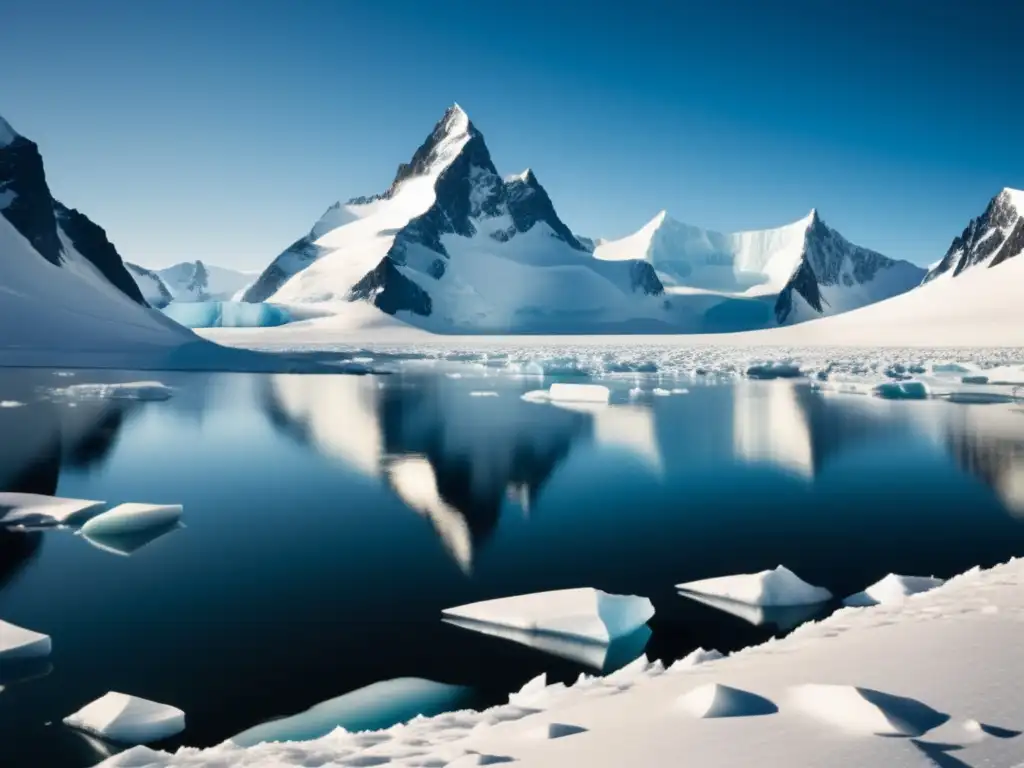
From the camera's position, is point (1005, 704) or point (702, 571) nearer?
point (1005, 704)

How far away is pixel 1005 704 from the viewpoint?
354 centimetres

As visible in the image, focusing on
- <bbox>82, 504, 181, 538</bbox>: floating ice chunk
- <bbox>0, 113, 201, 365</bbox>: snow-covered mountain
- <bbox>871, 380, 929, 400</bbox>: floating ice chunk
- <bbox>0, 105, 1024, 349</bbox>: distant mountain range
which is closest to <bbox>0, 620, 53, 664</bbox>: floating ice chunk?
<bbox>82, 504, 181, 538</bbox>: floating ice chunk

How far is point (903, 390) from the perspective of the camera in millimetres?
28266

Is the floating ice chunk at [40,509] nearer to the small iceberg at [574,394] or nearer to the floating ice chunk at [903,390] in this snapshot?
the small iceberg at [574,394]

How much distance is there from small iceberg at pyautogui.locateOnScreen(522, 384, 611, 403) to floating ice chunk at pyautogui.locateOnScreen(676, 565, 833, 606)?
18.1 metres

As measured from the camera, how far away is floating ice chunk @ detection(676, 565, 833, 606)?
288 inches

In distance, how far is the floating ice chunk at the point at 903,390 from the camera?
91.9ft

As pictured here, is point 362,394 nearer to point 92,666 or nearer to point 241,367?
point 241,367

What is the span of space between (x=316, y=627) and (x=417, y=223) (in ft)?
466

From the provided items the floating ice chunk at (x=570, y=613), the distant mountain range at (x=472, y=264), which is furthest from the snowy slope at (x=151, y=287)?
the floating ice chunk at (x=570, y=613)

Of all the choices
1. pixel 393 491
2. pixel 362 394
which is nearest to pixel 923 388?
pixel 362 394

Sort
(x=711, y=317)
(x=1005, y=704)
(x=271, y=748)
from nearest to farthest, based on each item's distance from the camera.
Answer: (x=1005, y=704) < (x=271, y=748) < (x=711, y=317)

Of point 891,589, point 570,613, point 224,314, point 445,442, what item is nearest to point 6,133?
point 224,314

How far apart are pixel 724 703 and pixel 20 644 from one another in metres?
5.02
